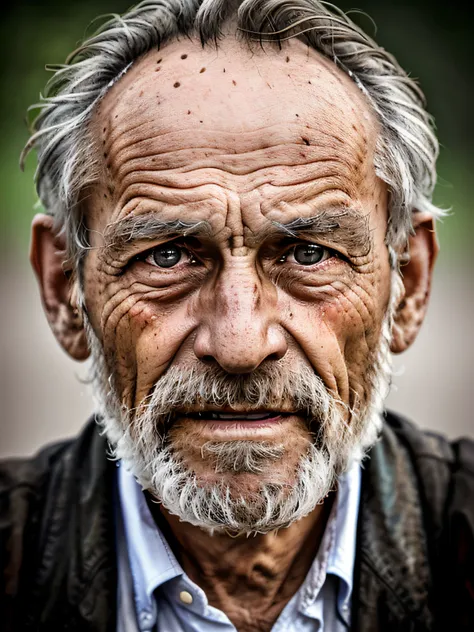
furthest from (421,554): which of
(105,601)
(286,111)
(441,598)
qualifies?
(286,111)

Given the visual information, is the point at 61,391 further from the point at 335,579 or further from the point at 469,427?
the point at 335,579

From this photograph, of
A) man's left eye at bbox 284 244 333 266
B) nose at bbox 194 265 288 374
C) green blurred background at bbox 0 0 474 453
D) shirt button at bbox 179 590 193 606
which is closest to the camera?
nose at bbox 194 265 288 374

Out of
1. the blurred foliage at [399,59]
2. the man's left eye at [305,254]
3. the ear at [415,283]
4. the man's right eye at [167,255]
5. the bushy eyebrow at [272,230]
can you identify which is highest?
the blurred foliage at [399,59]

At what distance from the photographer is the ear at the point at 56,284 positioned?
2820 mm

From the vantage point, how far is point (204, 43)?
8.03 feet

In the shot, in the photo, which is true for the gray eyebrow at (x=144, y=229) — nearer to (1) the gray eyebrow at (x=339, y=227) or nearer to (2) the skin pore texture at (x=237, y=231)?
(2) the skin pore texture at (x=237, y=231)

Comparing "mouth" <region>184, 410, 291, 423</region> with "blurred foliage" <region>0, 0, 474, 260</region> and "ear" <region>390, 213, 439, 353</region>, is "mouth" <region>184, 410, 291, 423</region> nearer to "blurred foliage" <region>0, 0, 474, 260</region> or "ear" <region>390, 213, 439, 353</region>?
"ear" <region>390, 213, 439, 353</region>

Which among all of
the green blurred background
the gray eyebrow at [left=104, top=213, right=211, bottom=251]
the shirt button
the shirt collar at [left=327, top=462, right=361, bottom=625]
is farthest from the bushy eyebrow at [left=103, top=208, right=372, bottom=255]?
the green blurred background

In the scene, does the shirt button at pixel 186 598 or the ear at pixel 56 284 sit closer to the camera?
the shirt button at pixel 186 598

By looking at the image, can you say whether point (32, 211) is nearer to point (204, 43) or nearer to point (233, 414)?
point (204, 43)

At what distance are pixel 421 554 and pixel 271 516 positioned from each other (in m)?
0.66

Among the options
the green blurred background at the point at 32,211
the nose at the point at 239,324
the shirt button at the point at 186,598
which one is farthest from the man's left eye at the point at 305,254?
the green blurred background at the point at 32,211

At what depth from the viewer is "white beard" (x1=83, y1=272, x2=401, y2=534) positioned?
7.48 ft

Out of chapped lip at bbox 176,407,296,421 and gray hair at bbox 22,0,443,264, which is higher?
gray hair at bbox 22,0,443,264
